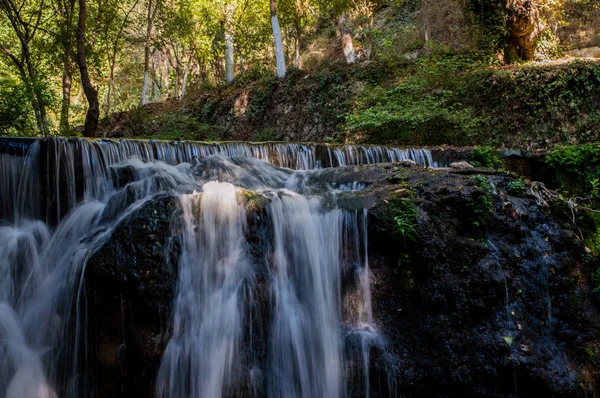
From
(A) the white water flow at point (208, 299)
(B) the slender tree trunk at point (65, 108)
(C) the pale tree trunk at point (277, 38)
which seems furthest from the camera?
(C) the pale tree trunk at point (277, 38)

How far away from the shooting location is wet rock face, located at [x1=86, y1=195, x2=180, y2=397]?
12.5 feet

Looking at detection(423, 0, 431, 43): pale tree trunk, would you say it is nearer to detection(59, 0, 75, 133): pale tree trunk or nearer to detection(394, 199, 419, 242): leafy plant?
detection(59, 0, 75, 133): pale tree trunk

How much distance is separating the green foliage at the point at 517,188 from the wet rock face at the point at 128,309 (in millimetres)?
4290

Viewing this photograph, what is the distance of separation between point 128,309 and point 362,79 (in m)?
13.1

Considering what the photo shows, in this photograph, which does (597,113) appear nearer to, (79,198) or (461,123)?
(461,123)

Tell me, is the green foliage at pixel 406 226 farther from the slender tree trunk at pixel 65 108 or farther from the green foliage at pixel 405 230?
the slender tree trunk at pixel 65 108

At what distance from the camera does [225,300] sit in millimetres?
4227

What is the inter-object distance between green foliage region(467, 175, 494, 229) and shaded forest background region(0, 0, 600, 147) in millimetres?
6540

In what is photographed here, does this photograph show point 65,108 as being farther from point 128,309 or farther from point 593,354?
point 593,354

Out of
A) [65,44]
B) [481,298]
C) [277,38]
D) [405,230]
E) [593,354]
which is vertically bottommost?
[593,354]

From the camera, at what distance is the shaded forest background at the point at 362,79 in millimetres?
10383

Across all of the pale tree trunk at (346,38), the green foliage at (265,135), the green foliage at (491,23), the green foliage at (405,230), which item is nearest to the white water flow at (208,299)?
the green foliage at (405,230)

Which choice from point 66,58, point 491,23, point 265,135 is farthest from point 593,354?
point 66,58

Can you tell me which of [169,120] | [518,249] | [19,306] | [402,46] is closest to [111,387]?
[19,306]
